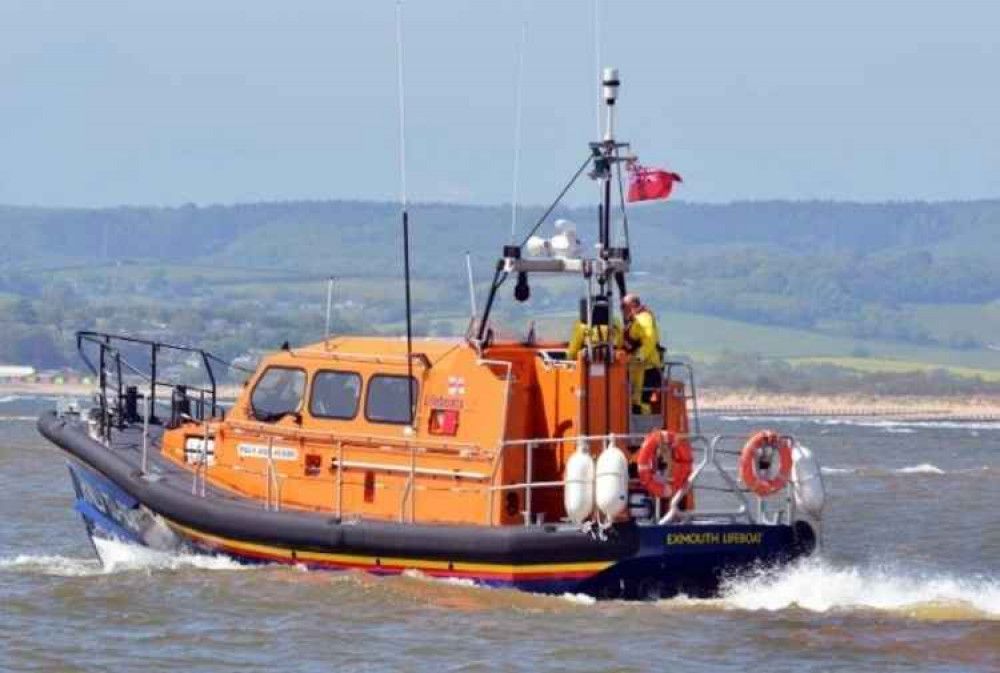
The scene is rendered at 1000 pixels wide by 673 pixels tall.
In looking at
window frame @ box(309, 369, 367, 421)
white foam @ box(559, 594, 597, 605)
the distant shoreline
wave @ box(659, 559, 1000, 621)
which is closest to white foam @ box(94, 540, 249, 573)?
window frame @ box(309, 369, 367, 421)

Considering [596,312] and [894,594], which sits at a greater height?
[596,312]

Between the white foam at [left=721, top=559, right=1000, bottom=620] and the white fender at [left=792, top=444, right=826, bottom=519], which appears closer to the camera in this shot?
the white foam at [left=721, top=559, right=1000, bottom=620]

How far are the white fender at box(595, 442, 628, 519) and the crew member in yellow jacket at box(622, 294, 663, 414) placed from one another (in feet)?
3.71

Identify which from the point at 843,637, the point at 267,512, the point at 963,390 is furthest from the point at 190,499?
the point at 963,390

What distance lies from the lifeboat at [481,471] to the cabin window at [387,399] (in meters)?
0.01

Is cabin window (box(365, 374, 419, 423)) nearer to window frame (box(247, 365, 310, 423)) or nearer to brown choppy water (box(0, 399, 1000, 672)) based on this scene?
window frame (box(247, 365, 310, 423))

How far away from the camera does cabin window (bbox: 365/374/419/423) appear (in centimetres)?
1736

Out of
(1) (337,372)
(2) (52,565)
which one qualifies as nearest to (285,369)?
(1) (337,372)

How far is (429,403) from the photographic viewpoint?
56.4ft

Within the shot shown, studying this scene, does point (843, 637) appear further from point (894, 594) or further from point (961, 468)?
point (961, 468)

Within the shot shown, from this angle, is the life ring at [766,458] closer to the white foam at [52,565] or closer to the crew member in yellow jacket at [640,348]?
the crew member in yellow jacket at [640,348]

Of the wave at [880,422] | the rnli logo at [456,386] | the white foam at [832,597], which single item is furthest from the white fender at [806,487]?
the wave at [880,422]

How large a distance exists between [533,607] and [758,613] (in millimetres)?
1483

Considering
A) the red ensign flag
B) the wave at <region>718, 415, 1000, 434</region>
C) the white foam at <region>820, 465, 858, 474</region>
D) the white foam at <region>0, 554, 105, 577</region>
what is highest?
the red ensign flag
